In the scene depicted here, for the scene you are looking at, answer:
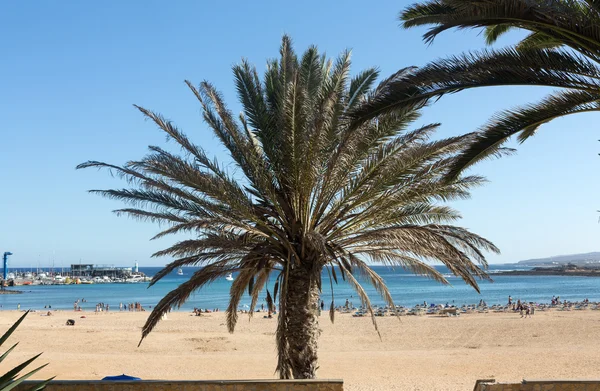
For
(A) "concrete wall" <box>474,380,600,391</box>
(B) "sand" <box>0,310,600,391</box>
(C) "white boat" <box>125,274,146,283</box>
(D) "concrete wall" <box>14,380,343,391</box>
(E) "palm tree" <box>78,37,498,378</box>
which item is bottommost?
(B) "sand" <box>0,310,600,391</box>

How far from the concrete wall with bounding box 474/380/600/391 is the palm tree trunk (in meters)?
3.66

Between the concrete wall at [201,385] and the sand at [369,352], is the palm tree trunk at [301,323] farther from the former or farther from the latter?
the sand at [369,352]

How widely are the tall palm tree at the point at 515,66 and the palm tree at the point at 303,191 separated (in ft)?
7.49

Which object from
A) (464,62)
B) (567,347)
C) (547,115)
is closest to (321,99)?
(464,62)

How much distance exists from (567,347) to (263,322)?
2033 centimetres

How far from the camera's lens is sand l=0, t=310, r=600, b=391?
1703 centimetres

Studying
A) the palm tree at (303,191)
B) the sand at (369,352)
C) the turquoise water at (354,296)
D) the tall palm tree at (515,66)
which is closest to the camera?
the tall palm tree at (515,66)

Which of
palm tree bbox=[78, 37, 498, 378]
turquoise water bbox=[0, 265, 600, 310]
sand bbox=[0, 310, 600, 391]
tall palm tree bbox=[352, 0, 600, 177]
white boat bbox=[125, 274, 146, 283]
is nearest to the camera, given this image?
tall palm tree bbox=[352, 0, 600, 177]

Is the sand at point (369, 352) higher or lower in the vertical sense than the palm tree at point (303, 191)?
lower

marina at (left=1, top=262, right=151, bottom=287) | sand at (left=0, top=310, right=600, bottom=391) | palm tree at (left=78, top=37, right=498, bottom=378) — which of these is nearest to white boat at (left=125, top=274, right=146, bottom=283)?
marina at (left=1, top=262, right=151, bottom=287)

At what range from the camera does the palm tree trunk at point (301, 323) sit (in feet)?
31.8

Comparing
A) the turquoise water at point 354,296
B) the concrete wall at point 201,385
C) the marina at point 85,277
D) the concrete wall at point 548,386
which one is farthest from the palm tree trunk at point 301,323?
the marina at point 85,277

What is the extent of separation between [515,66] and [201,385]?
197 inches

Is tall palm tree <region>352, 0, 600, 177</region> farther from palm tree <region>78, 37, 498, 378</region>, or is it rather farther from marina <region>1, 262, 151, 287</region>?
marina <region>1, 262, 151, 287</region>
